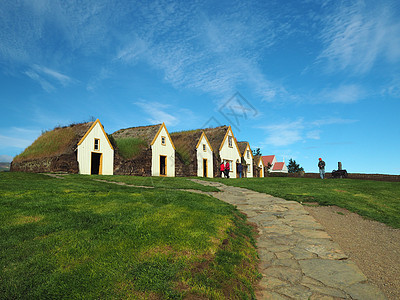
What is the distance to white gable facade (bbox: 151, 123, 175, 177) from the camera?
32156 mm

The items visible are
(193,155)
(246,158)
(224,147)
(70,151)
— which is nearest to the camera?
(70,151)

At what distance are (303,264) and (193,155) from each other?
99.8 ft

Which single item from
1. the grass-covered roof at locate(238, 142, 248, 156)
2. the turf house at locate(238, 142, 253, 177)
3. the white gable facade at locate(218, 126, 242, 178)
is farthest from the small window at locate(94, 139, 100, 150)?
the grass-covered roof at locate(238, 142, 248, 156)

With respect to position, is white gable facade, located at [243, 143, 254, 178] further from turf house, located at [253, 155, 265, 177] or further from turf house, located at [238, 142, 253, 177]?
turf house, located at [253, 155, 265, 177]

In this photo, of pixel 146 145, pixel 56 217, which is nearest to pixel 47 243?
pixel 56 217

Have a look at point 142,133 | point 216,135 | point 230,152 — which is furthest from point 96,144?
point 230,152

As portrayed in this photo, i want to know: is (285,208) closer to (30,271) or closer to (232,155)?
(30,271)

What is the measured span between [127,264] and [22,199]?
6.26m

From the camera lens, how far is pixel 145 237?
5660 mm

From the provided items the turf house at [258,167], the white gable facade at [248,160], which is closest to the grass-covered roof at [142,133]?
the white gable facade at [248,160]

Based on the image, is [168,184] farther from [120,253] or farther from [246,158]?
[246,158]

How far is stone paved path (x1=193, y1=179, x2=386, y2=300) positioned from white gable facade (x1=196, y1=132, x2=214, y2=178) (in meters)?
26.7

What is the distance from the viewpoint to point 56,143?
27922 millimetres

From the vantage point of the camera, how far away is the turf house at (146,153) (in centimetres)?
3064
